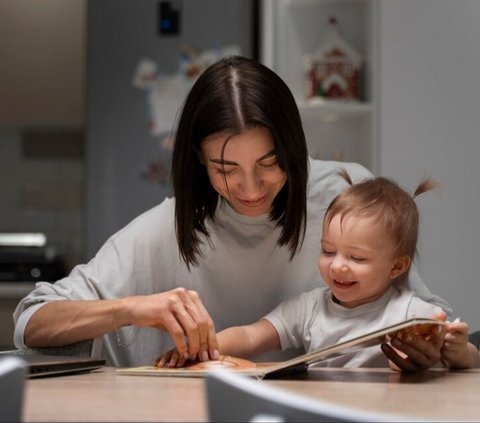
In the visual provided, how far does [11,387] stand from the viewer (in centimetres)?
77

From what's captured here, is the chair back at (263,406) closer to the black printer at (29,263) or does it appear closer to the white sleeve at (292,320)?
the white sleeve at (292,320)

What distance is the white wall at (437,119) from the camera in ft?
10.2

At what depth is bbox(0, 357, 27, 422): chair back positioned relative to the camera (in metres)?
0.76

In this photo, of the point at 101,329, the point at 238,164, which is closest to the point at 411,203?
the point at 238,164

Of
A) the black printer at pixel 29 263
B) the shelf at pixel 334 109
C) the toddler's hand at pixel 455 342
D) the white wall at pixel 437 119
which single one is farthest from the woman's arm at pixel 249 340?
the black printer at pixel 29 263

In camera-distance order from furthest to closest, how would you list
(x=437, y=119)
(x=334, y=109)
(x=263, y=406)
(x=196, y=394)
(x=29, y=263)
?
1. (x=29, y=263)
2. (x=334, y=109)
3. (x=437, y=119)
4. (x=196, y=394)
5. (x=263, y=406)

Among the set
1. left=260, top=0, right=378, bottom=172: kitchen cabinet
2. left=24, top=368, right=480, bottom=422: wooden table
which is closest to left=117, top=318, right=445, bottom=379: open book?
left=24, top=368, right=480, bottom=422: wooden table

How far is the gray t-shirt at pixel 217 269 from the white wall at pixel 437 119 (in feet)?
3.89

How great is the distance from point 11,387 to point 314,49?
282 centimetres

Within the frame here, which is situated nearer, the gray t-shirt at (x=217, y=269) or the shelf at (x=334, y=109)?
the gray t-shirt at (x=217, y=269)

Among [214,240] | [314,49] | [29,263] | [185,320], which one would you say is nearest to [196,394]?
[185,320]

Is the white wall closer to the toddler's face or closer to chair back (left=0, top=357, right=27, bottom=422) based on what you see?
the toddler's face

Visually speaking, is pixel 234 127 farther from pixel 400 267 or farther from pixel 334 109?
pixel 334 109

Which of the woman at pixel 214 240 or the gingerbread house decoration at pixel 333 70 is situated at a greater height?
the gingerbread house decoration at pixel 333 70
